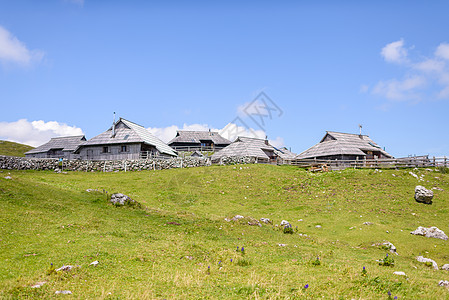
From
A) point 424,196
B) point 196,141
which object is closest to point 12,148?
point 196,141

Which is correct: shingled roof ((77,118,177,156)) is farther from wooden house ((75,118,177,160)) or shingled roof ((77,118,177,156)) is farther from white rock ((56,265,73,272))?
white rock ((56,265,73,272))

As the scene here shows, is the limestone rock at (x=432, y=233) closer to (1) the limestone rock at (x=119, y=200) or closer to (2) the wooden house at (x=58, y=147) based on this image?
(1) the limestone rock at (x=119, y=200)

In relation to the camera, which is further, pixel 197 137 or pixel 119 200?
pixel 197 137

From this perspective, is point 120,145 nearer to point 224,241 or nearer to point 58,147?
point 58,147

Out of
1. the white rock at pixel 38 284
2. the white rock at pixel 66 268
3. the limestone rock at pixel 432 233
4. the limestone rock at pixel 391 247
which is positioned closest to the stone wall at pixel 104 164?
the limestone rock at pixel 432 233

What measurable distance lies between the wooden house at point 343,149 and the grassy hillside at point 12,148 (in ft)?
275

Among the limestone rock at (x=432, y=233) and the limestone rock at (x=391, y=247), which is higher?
the limestone rock at (x=432, y=233)

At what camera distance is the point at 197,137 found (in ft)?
316

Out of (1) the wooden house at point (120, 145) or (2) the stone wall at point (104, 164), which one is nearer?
(2) the stone wall at point (104, 164)

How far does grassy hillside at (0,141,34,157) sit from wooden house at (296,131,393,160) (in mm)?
83846

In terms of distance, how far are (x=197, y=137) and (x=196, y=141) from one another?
2.31 m

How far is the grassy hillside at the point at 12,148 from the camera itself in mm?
89750

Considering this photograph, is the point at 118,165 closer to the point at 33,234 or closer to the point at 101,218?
the point at 101,218

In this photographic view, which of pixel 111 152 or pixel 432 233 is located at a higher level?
pixel 111 152
